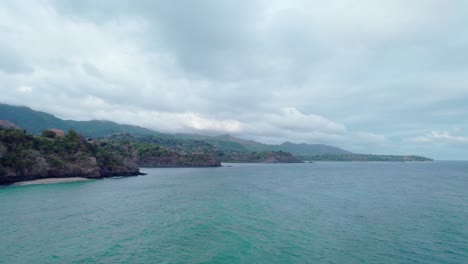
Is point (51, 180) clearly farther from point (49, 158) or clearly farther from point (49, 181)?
point (49, 158)

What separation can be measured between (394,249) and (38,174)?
9742cm

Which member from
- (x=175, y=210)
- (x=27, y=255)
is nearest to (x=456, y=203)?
(x=175, y=210)

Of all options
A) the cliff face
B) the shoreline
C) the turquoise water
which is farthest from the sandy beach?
the turquoise water

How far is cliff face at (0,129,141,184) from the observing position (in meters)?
79.6

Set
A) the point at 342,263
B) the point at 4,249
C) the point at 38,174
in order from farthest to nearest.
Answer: the point at 38,174 < the point at 4,249 < the point at 342,263

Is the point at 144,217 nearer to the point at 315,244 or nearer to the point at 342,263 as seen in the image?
the point at 315,244

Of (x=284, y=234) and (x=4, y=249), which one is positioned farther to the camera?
(x=284, y=234)

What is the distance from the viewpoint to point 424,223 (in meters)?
35.7

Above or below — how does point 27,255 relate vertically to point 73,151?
below

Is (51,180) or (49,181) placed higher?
(51,180)

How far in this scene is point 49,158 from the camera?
92938mm

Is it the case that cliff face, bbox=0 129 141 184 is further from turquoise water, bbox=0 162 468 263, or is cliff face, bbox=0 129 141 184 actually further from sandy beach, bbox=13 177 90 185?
turquoise water, bbox=0 162 468 263

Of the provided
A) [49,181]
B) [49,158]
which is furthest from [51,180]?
[49,158]

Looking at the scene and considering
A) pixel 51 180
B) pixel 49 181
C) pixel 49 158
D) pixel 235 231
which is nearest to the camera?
pixel 235 231
